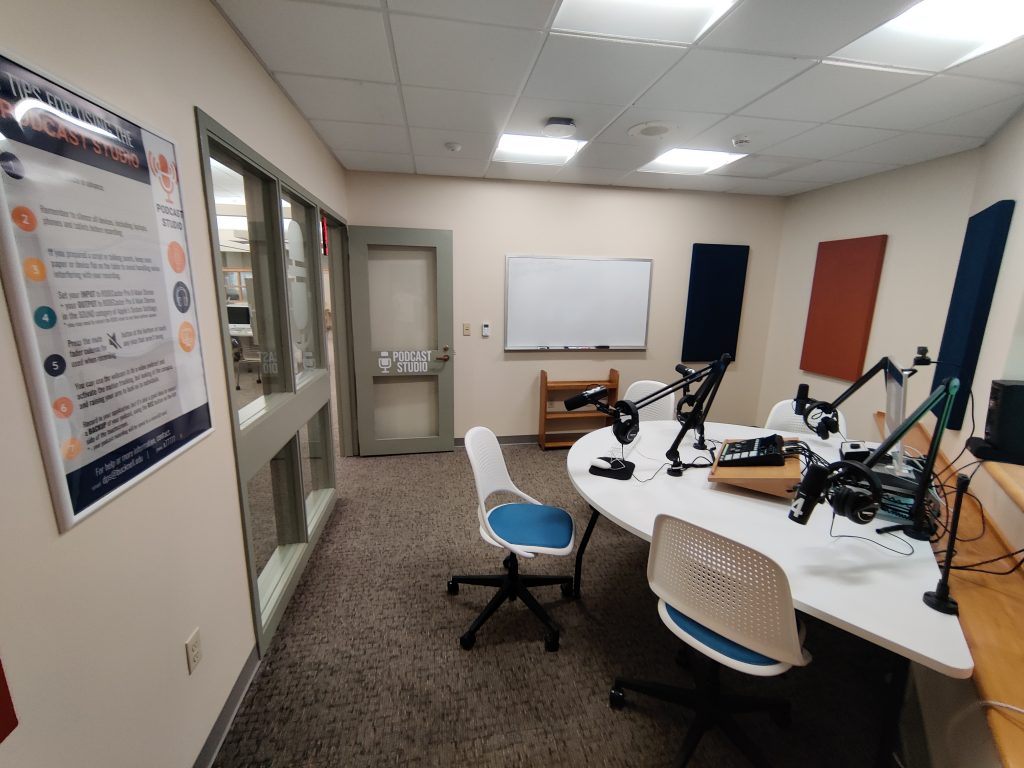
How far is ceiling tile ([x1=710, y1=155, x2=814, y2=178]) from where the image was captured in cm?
310

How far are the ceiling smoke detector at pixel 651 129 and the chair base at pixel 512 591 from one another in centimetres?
265

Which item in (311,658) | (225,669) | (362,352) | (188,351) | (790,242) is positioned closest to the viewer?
(188,351)

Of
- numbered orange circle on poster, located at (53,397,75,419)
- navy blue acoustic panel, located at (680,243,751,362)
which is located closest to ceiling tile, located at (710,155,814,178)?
navy blue acoustic panel, located at (680,243,751,362)

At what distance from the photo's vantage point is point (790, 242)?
4230 mm

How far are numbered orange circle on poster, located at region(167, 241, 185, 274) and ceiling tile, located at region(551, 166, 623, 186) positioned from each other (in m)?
2.95

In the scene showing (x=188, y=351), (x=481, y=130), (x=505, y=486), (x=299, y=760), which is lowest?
(x=299, y=760)

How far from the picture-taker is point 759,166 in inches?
129

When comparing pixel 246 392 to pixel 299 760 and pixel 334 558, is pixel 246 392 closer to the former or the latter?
pixel 334 558

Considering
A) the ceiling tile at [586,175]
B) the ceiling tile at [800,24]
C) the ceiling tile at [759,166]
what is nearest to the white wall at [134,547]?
the ceiling tile at [800,24]

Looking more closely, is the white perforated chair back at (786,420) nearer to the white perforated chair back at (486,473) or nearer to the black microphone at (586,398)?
the black microphone at (586,398)

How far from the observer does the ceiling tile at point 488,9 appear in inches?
58.9

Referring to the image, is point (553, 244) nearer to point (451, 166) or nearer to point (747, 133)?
point (451, 166)

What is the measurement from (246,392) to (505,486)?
134 cm

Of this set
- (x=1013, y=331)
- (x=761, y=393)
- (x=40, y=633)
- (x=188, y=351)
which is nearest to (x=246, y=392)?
(x=188, y=351)
